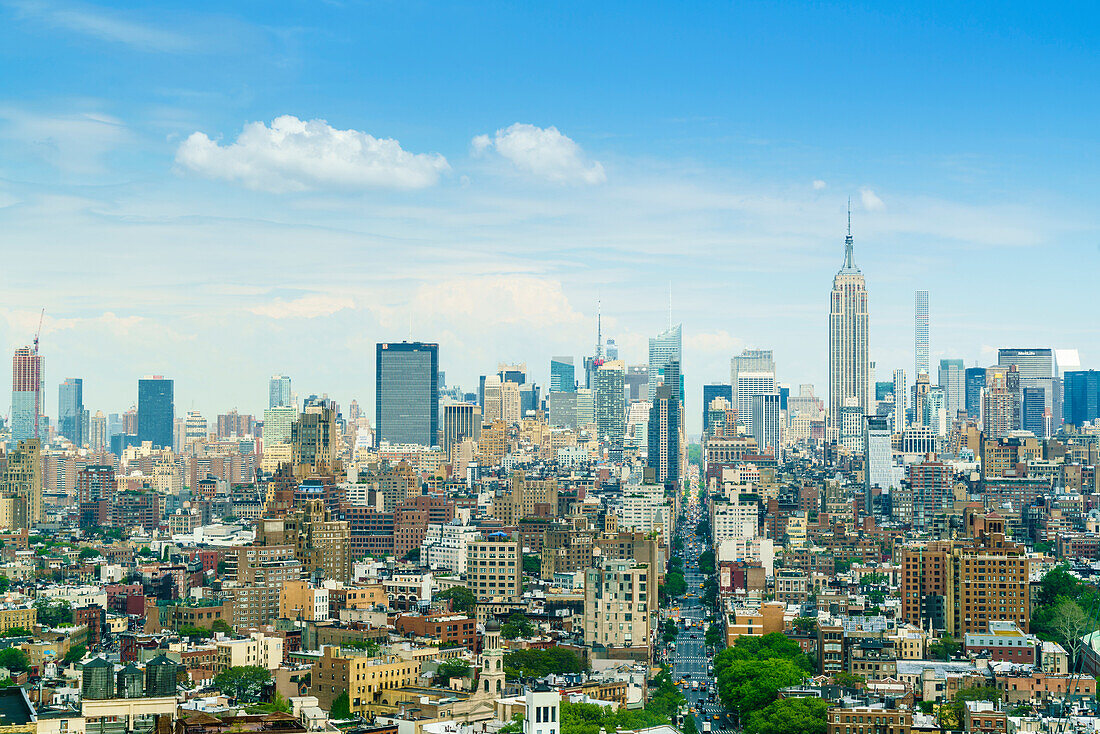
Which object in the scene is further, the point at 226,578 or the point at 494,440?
the point at 494,440

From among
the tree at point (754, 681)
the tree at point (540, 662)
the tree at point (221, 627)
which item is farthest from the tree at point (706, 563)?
the tree at point (754, 681)

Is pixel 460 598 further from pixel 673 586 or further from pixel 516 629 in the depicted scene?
pixel 673 586

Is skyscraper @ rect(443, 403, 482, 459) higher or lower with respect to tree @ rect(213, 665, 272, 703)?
higher

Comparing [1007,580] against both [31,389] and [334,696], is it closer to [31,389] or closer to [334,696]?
[334,696]

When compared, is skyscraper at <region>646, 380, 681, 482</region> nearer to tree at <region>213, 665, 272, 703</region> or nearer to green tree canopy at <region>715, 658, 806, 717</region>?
green tree canopy at <region>715, 658, 806, 717</region>

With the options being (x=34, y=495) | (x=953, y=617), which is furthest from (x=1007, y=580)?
(x=34, y=495)

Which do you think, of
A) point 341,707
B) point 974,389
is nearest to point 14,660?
point 341,707

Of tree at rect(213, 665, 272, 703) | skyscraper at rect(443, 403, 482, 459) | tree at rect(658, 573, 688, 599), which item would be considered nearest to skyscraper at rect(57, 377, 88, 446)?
skyscraper at rect(443, 403, 482, 459)
